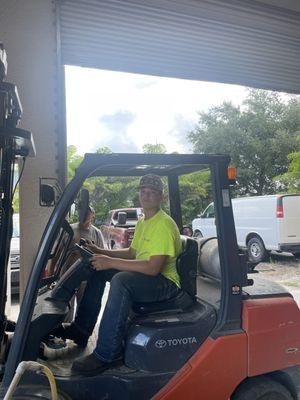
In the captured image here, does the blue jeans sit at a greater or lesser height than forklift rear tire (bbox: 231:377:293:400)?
greater

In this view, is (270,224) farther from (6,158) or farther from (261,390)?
(6,158)

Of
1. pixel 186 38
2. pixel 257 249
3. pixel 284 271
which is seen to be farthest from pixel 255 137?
pixel 186 38

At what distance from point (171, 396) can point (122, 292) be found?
0.78 meters

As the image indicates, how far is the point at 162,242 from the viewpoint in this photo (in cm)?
299

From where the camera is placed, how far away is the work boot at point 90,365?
2758 mm

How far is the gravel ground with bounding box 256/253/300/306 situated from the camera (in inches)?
378

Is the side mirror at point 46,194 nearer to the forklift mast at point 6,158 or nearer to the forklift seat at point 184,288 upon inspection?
the forklift mast at point 6,158

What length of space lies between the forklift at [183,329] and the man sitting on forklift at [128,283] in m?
0.08

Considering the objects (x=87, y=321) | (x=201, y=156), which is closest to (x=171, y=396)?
(x=87, y=321)

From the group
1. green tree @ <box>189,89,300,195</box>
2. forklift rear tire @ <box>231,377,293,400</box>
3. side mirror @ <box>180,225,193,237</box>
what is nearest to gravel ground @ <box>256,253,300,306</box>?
side mirror @ <box>180,225,193,237</box>

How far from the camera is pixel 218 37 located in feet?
21.1

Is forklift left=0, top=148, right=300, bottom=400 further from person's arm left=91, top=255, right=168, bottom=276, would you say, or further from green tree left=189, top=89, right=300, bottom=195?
green tree left=189, top=89, right=300, bottom=195

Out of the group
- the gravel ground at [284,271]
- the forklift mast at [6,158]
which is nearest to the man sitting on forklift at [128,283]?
the forklift mast at [6,158]

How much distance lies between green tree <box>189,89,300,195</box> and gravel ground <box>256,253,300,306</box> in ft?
41.3
